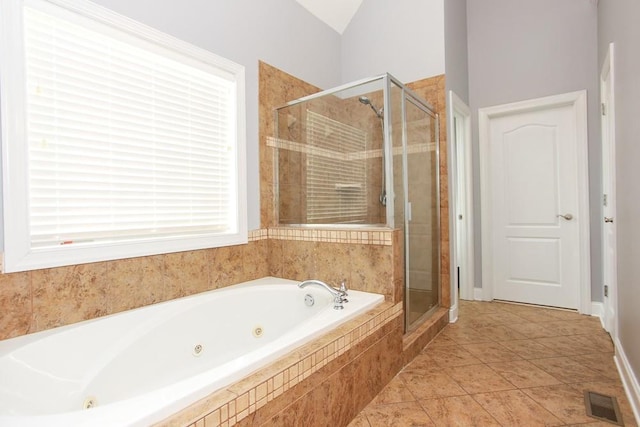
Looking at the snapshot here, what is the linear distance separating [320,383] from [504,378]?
128cm

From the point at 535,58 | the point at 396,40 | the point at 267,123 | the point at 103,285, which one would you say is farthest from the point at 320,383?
the point at 535,58

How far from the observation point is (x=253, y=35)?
8.14 feet

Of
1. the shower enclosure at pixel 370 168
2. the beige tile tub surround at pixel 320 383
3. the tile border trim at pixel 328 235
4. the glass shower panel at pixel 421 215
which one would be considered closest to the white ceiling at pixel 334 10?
the shower enclosure at pixel 370 168

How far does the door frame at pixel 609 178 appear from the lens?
207 cm

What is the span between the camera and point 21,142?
4.66 feet

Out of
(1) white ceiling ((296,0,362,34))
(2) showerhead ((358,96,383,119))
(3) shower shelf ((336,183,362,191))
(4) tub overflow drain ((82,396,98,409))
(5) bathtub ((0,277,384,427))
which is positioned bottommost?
(4) tub overflow drain ((82,396,98,409))

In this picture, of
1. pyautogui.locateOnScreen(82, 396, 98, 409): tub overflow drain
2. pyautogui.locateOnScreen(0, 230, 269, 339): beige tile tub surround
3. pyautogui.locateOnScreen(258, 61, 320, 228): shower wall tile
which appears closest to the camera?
pyautogui.locateOnScreen(82, 396, 98, 409): tub overflow drain

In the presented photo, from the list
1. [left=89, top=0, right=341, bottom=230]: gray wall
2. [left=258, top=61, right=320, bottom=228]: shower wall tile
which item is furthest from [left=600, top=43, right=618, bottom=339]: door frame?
[left=89, top=0, right=341, bottom=230]: gray wall

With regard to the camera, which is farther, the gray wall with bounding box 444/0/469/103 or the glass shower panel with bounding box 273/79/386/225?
the gray wall with bounding box 444/0/469/103

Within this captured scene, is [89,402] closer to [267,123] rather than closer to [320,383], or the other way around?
[320,383]

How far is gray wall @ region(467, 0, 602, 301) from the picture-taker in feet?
9.78

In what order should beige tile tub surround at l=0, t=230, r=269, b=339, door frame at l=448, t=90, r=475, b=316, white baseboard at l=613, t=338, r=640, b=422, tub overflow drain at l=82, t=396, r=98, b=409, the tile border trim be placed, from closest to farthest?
tub overflow drain at l=82, t=396, r=98, b=409, beige tile tub surround at l=0, t=230, r=269, b=339, white baseboard at l=613, t=338, r=640, b=422, the tile border trim, door frame at l=448, t=90, r=475, b=316

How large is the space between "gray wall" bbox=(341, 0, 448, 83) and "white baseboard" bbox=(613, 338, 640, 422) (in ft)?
7.69

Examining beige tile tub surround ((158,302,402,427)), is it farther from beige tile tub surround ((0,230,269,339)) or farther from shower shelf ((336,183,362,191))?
beige tile tub surround ((0,230,269,339))
